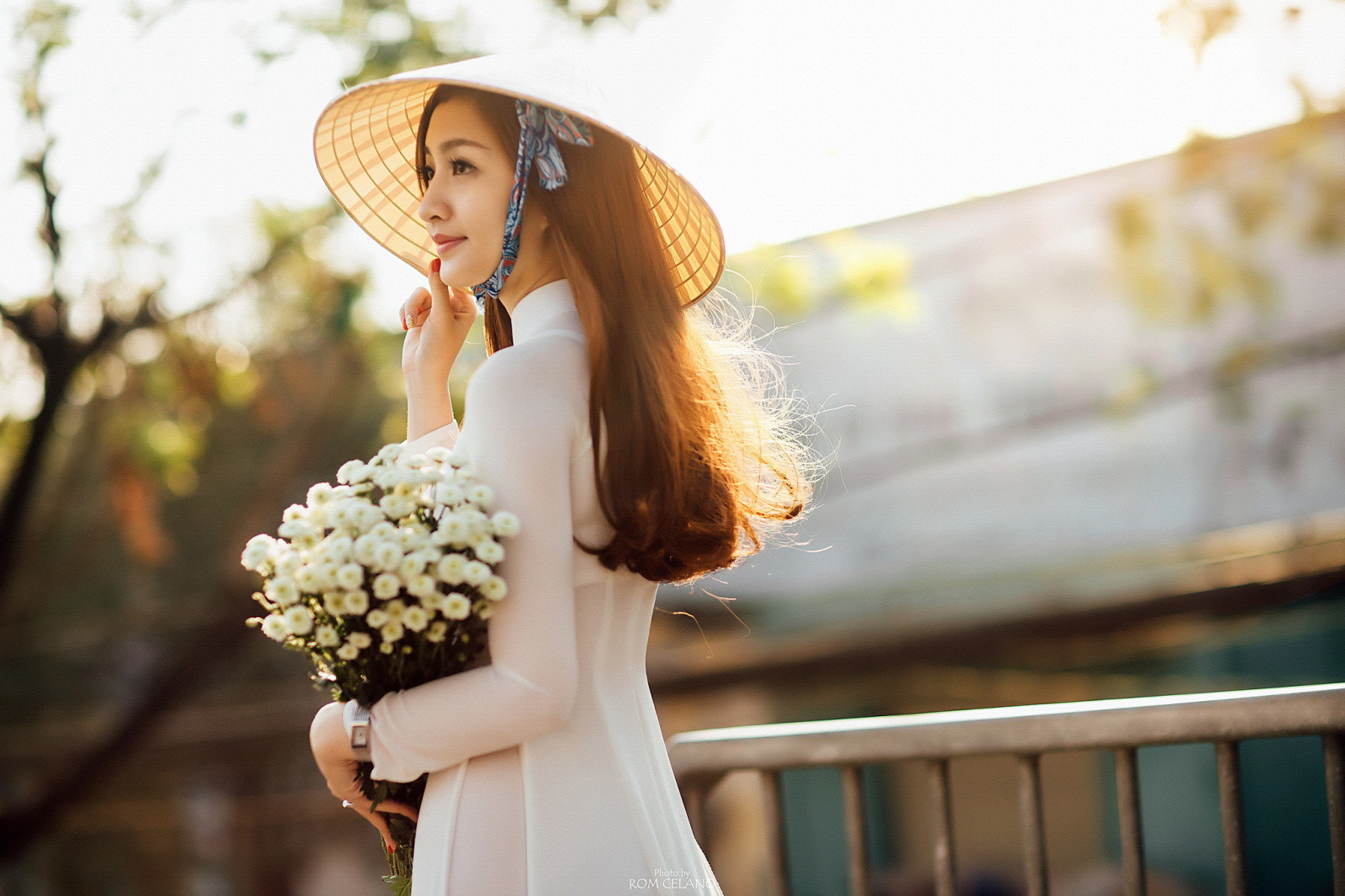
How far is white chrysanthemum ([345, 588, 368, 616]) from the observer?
1.22 meters

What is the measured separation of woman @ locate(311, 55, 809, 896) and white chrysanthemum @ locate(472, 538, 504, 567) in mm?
50

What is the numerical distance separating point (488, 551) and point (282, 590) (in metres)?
0.23

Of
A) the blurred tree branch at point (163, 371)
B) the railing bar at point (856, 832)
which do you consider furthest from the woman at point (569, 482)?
the blurred tree branch at point (163, 371)

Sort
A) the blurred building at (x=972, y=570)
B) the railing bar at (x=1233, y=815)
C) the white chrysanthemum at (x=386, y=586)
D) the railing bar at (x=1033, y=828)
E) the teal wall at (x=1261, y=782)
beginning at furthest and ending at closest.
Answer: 1. the blurred building at (x=972, y=570)
2. the teal wall at (x=1261, y=782)
3. the railing bar at (x=1033, y=828)
4. the railing bar at (x=1233, y=815)
5. the white chrysanthemum at (x=386, y=586)

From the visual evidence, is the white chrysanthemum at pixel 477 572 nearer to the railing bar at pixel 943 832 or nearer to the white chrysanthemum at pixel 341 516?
the white chrysanthemum at pixel 341 516

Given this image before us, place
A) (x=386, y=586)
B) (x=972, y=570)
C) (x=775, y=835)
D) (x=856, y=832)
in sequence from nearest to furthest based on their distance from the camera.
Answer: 1. (x=386, y=586)
2. (x=856, y=832)
3. (x=775, y=835)
4. (x=972, y=570)

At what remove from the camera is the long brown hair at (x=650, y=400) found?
1328 millimetres

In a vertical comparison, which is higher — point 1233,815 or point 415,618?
point 415,618

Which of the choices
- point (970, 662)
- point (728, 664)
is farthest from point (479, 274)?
point (970, 662)

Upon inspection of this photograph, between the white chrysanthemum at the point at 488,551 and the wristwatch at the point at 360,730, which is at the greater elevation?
the white chrysanthemum at the point at 488,551

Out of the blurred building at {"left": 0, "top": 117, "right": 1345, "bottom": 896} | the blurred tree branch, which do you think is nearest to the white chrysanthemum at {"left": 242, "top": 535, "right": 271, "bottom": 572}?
the blurred tree branch

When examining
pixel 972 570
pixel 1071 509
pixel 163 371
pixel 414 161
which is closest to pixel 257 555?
pixel 414 161

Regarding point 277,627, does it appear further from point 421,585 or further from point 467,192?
point 467,192

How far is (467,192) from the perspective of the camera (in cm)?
147
